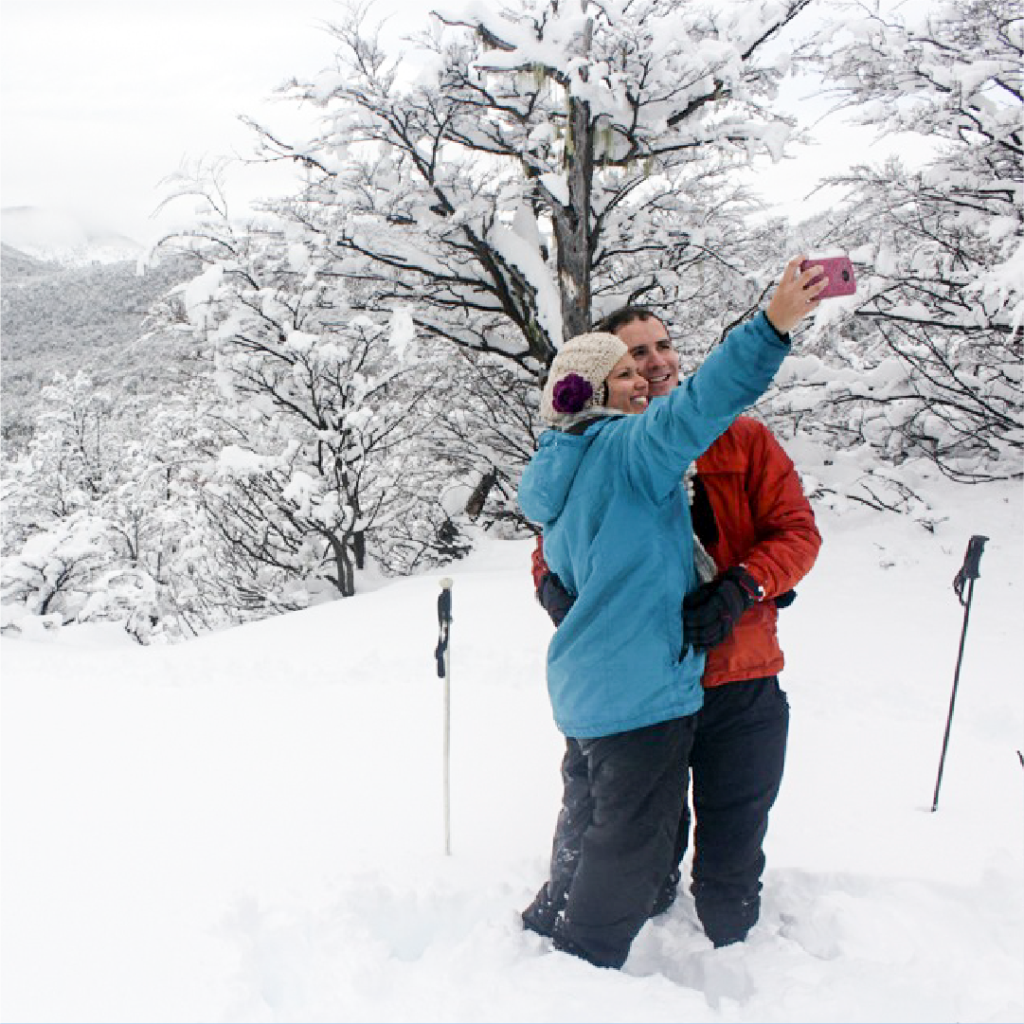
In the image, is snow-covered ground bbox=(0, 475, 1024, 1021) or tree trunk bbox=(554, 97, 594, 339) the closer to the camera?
snow-covered ground bbox=(0, 475, 1024, 1021)

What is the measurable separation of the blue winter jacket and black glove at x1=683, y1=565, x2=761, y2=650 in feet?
0.12

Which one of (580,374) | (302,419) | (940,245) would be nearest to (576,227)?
(940,245)

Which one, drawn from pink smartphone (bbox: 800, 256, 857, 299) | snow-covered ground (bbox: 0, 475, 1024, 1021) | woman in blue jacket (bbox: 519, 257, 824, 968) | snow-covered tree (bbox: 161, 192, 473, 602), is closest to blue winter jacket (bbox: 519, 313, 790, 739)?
woman in blue jacket (bbox: 519, 257, 824, 968)

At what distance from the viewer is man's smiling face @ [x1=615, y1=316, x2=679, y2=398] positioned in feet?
7.44

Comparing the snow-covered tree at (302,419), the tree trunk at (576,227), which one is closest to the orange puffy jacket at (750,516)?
the snow-covered tree at (302,419)

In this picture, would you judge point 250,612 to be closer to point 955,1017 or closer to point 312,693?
point 312,693

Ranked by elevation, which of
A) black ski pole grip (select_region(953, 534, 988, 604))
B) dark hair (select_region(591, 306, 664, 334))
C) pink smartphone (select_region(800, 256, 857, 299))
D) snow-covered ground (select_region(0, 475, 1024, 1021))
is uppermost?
pink smartphone (select_region(800, 256, 857, 299))

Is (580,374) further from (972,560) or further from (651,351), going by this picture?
(972,560)

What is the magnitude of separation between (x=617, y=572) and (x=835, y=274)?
2.92 ft

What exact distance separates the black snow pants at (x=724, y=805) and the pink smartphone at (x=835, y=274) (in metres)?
1.17

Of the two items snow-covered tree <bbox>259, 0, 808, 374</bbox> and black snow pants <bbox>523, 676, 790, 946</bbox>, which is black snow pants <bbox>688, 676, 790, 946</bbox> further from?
snow-covered tree <bbox>259, 0, 808, 374</bbox>

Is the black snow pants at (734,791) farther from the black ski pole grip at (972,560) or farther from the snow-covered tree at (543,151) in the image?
the snow-covered tree at (543,151)

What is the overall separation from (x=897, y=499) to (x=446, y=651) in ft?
22.5

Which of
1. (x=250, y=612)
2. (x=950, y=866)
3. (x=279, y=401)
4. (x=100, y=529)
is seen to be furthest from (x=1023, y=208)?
(x=100, y=529)
